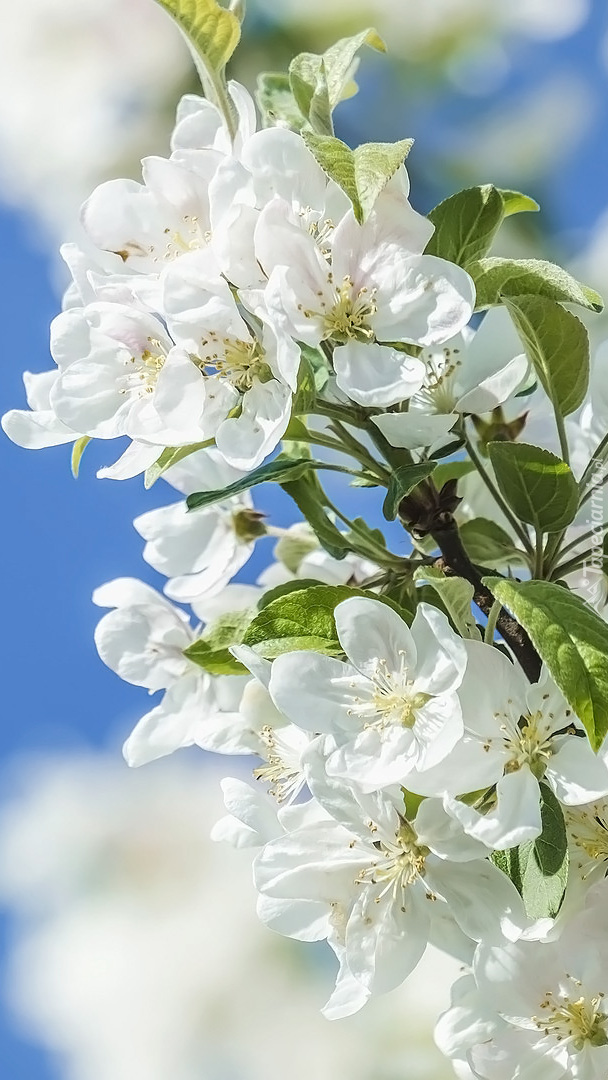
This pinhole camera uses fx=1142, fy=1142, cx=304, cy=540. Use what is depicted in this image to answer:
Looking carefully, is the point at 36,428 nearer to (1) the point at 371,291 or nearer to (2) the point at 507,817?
(1) the point at 371,291

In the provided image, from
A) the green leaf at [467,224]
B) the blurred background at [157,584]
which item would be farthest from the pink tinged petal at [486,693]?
the blurred background at [157,584]

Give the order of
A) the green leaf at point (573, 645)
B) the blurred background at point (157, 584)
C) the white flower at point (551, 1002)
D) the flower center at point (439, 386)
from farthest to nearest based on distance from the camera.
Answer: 1. the blurred background at point (157, 584)
2. the flower center at point (439, 386)
3. the white flower at point (551, 1002)
4. the green leaf at point (573, 645)

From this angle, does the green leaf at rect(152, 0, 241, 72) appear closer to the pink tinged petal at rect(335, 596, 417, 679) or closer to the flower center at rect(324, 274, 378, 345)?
the flower center at rect(324, 274, 378, 345)

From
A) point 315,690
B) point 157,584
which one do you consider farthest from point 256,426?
point 157,584

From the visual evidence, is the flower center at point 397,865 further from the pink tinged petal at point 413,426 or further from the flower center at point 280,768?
the pink tinged petal at point 413,426

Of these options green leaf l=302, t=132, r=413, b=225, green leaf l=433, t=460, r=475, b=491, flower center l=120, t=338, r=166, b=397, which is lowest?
green leaf l=433, t=460, r=475, b=491

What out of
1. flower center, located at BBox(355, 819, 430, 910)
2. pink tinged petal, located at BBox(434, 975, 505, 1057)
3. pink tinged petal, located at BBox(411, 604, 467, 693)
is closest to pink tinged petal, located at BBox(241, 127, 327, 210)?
pink tinged petal, located at BBox(411, 604, 467, 693)
